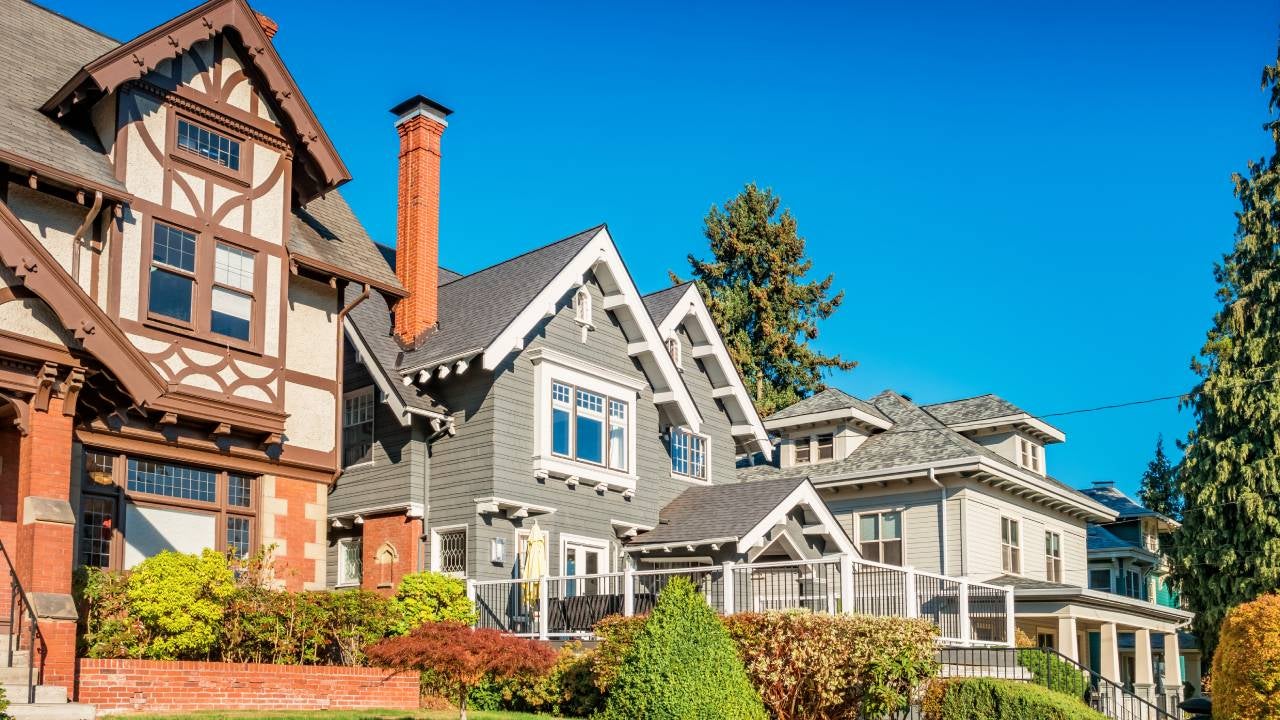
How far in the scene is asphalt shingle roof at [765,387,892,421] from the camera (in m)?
35.1

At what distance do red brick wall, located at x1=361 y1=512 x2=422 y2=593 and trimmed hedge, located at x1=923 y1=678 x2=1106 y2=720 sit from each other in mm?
10339

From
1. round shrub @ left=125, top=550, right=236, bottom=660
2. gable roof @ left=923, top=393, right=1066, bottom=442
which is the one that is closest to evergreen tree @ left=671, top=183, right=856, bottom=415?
gable roof @ left=923, top=393, right=1066, bottom=442

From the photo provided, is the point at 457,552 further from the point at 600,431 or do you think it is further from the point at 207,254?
the point at 207,254

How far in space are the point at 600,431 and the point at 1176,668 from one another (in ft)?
72.6

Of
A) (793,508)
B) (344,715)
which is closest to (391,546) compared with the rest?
(344,715)

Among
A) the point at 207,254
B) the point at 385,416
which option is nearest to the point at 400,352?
the point at 385,416

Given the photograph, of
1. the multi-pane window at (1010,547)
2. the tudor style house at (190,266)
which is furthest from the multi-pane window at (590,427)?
the multi-pane window at (1010,547)

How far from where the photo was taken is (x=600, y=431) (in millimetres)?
26875

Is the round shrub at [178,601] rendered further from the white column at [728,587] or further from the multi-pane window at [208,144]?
the white column at [728,587]

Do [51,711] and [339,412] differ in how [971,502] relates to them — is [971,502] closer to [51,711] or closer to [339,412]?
[339,412]

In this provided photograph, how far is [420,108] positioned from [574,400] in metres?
6.94

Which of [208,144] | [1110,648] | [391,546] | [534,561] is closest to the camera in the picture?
[208,144]

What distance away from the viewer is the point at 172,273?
19750mm

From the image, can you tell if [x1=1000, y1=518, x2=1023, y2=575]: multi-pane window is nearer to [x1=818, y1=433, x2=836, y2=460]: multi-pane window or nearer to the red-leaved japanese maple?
[x1=818, y1=433, x2=836, y2=460]: multi-pane window
